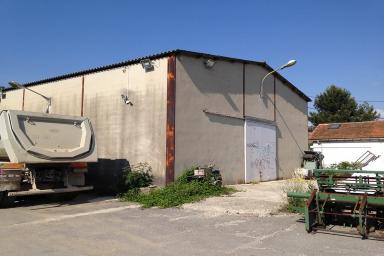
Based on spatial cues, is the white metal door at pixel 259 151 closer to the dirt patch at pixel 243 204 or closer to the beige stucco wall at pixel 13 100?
the dirt patch at pixel 243 204

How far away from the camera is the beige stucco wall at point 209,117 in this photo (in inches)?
601

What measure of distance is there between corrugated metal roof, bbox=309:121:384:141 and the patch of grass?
65.7 ft

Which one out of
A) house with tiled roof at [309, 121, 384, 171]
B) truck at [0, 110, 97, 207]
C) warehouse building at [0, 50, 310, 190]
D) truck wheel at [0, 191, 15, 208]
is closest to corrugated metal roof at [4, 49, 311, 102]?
warehouse building at [0, 50, 310, 190]

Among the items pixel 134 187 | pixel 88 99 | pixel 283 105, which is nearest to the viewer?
pixel 134 187

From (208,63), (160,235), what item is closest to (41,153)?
(160,235)

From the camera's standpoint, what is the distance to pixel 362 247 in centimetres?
699

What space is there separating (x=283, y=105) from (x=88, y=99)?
32.1ft

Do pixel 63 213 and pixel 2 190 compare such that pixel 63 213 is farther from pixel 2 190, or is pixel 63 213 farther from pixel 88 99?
pixel 88 99

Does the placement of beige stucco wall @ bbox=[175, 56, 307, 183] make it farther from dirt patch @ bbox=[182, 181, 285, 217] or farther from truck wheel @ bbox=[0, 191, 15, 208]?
truck wheel @ bbox=[0, 191, 15, 208]

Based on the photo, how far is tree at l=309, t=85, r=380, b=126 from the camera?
51375mm

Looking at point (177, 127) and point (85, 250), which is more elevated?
point (177, 127)

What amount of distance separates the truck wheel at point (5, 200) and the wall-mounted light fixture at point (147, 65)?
6492 millimetres

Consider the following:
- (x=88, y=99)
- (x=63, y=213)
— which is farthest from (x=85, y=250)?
(x=88, y=99)

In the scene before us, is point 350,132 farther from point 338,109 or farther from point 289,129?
point 338,109
